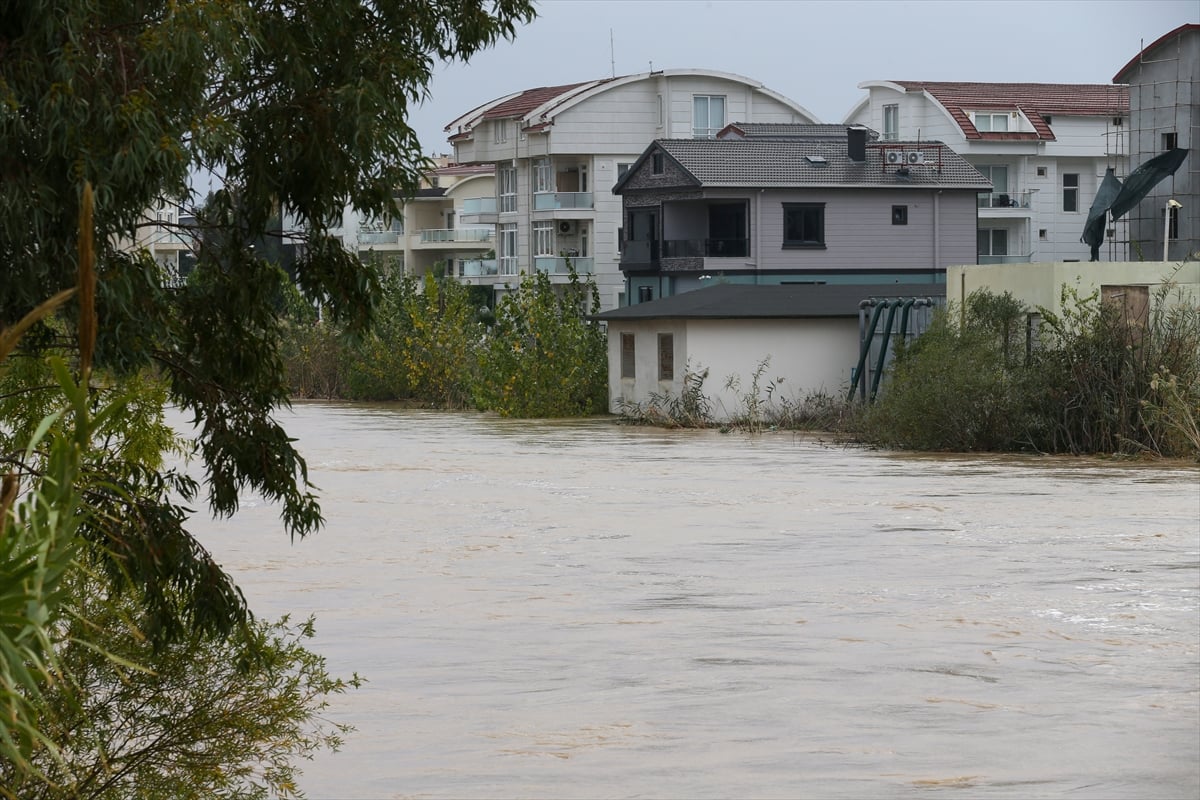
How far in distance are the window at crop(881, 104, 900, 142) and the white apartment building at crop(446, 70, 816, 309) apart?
4.15m

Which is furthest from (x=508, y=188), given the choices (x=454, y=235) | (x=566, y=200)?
(x=454, y=235)

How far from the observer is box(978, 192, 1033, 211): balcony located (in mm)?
75125

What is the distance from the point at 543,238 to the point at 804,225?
1772 cm

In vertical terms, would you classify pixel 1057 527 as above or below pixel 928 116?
below

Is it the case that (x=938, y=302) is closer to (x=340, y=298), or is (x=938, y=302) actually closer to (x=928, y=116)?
(x=340, y=298)

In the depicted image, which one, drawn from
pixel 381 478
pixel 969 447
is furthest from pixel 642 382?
pixel 381 478

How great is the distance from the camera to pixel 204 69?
22.3ft

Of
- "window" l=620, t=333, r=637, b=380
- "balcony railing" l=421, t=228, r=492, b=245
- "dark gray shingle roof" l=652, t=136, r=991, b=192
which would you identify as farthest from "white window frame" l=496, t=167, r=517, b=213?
"window" l=620, t=333, r=637, b=380

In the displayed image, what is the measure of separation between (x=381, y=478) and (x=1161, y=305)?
544 inches

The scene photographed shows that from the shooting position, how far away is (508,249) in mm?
82750

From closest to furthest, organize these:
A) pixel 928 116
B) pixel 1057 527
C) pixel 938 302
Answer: pixel 1057 527 < pixel 938 302 < pixel 928 116

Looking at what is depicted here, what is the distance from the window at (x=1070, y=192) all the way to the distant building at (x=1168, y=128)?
62.9 feet

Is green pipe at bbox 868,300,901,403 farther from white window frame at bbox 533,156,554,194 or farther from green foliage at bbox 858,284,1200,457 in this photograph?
white window frame at bbox 533,156,554,194

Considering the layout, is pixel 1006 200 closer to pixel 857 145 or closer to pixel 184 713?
pixel 857 145
